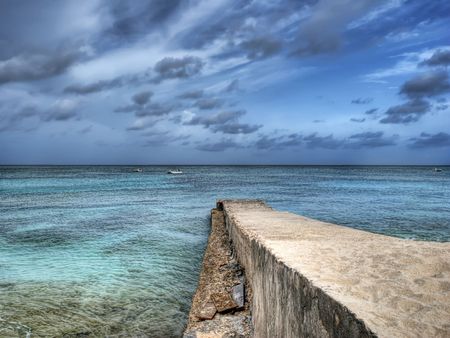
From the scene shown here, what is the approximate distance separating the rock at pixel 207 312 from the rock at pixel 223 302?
8 centimetres

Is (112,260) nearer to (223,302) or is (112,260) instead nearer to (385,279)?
(223,302)

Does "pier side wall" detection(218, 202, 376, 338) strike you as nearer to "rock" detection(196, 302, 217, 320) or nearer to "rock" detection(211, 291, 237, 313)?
"rock" detection(211, 291, 237, 313)

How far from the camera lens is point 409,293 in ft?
8.09

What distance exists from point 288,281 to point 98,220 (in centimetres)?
1524

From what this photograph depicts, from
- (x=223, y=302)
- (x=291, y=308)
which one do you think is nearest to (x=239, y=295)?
(x=223, y=302)

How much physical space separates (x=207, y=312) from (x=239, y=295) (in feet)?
2.29

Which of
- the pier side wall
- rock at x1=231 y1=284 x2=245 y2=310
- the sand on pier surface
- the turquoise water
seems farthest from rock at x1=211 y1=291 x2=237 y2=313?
the sand on pier surface

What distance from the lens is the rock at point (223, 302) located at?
5.72 meters

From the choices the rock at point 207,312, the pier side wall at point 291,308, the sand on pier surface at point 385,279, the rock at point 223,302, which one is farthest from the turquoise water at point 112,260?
the sand on pier surface at point 385,279

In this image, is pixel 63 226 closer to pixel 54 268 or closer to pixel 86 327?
pixel 54 268

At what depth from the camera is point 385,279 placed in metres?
2.79

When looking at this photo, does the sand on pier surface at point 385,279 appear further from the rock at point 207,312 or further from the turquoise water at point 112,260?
the turquoise water at point 112,260

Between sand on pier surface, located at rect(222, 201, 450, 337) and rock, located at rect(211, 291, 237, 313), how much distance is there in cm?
177

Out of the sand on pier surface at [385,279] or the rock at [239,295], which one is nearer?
the sand on pier surface at [385,279]
